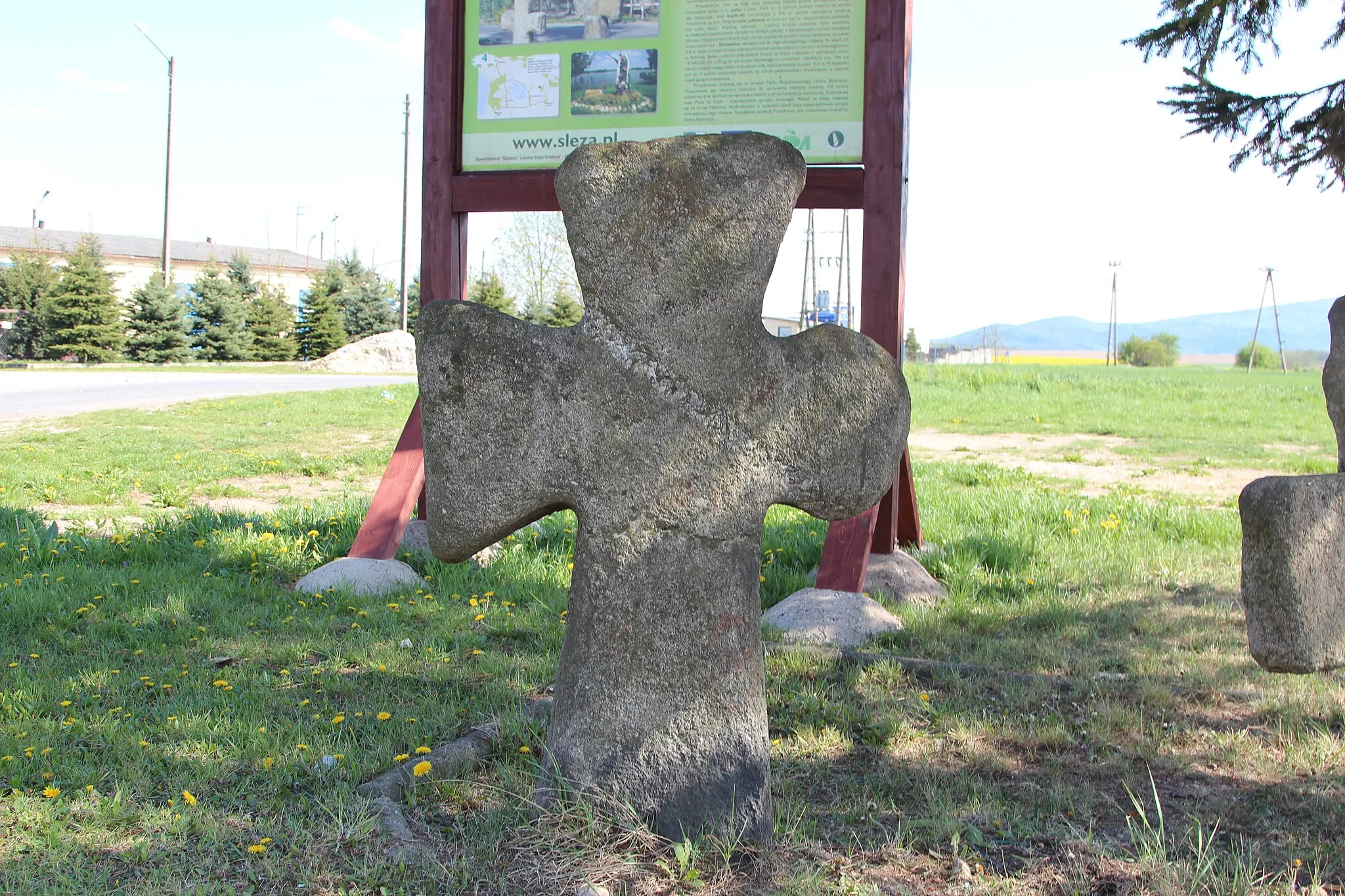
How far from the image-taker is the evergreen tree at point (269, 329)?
125 feet

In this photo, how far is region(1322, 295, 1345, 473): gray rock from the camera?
265cm

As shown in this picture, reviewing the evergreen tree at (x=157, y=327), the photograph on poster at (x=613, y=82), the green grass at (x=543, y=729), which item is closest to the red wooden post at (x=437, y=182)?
the green grass at (x=543, y=729)

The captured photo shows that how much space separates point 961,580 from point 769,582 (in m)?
1.05

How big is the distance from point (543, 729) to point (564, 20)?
13.7ft

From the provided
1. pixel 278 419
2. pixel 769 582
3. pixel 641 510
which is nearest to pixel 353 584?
pixel 769 582

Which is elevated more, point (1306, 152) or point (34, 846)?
point (1306, 152)

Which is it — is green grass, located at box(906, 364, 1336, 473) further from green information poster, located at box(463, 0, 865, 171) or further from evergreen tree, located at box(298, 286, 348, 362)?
evergreen tree, located at box(298, 286, 348, 362)

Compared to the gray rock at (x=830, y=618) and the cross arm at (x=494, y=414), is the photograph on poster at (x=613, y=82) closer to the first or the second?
the gray rock at (x=830, y=618)

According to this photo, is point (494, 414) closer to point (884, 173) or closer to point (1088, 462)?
point (884, 173)

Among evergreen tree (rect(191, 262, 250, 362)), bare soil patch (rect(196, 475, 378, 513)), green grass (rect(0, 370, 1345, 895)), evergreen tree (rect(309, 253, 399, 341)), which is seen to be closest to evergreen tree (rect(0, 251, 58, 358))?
evergreen tree (rect(191, 262, 250, 362))

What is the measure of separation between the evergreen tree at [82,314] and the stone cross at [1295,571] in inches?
1393

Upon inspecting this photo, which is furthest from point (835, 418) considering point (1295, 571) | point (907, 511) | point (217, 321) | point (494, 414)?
point (217, 321)

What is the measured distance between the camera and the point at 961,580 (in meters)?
5.77

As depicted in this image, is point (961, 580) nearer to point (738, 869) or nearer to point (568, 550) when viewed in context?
point (568, 550)
